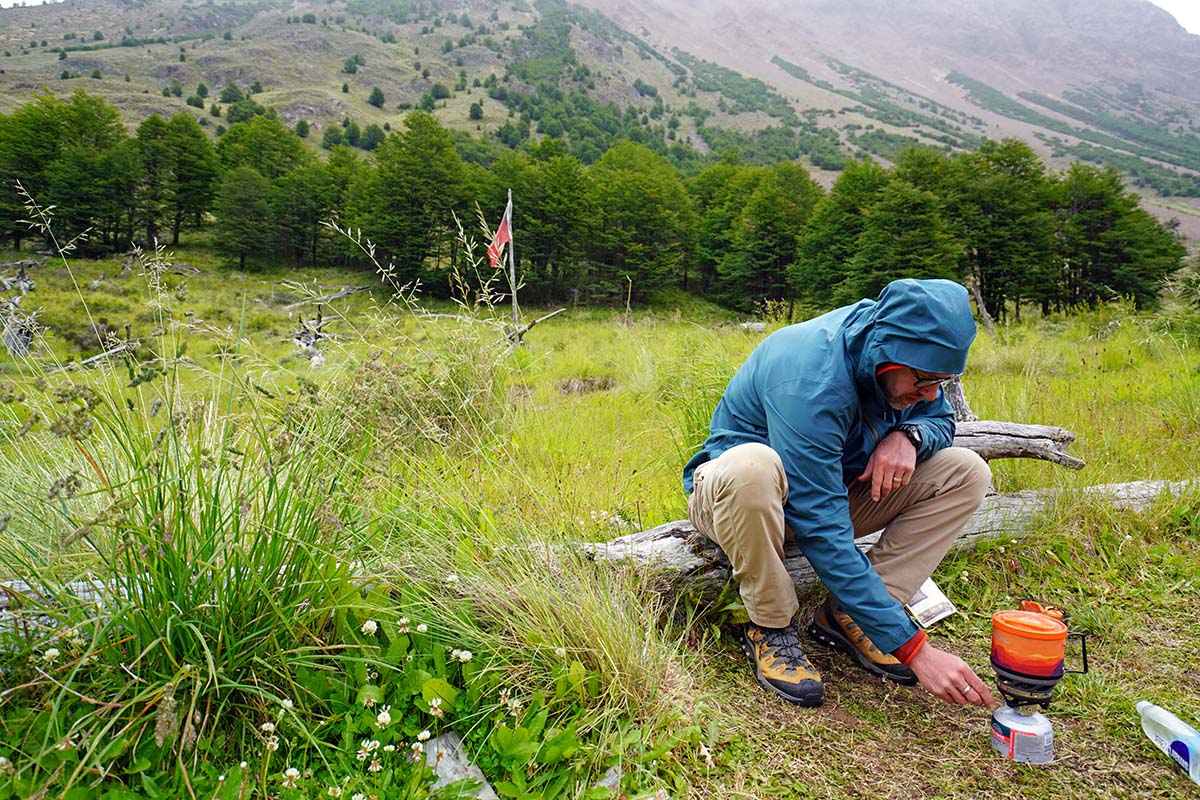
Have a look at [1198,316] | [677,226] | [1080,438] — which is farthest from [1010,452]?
[677,226]

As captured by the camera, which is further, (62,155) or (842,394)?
(62,155)

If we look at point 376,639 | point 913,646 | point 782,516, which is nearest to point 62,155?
point 376,639

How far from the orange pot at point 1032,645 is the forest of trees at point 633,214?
77.5 feet

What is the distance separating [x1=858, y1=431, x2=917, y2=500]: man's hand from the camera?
2.40 m

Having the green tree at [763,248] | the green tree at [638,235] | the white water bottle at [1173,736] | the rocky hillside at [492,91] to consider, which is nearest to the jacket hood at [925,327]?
the white water bottle at [1173,736]

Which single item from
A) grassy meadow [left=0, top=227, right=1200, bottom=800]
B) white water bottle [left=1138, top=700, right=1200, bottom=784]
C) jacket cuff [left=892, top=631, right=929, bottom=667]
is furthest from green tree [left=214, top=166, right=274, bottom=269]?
white water bottle [left=1138, top=700, right=1200, bottom=784]

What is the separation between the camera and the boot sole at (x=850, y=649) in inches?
96.3

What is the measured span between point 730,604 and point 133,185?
4254 cm

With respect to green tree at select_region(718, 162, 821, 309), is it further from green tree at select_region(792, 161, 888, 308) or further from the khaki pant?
the khaki pant

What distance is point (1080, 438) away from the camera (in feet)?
14.4

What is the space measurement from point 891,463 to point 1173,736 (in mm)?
1212

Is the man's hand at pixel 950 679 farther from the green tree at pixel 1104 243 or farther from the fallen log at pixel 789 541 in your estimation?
the green tree at pixel 1104 243

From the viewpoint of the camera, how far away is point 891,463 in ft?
7.85

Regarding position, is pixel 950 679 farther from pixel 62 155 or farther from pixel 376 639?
pixel 62 155
